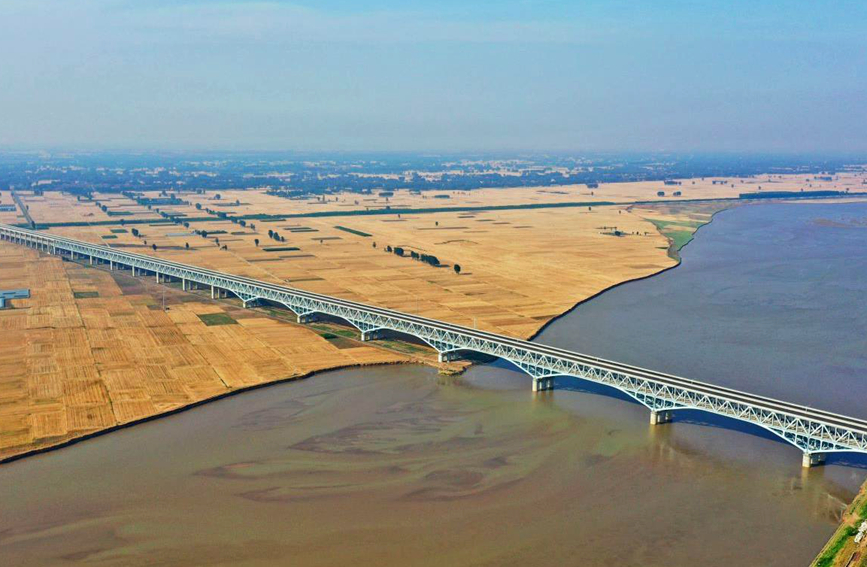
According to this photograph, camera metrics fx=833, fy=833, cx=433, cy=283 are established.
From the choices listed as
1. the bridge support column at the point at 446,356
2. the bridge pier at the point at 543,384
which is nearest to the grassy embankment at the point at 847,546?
the bridge pier at the point at 543,384

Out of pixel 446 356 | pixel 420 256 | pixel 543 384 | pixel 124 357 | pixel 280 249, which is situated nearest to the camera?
pixel 543 384

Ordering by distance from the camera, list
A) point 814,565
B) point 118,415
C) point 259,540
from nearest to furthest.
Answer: point 814,565 → point 259,540 → point 118,415

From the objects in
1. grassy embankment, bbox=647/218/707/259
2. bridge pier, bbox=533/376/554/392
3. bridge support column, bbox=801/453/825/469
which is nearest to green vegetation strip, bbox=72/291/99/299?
Answer: bridge pier, bbox=533/376/554/392

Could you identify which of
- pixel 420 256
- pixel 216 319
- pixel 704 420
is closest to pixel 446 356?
pixel 704 420

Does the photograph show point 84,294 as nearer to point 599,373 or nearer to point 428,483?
point 599,373

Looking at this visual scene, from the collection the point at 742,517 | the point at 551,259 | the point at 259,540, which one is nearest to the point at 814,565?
the point at 742,517

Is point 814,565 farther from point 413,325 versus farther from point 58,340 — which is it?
point 58,340
